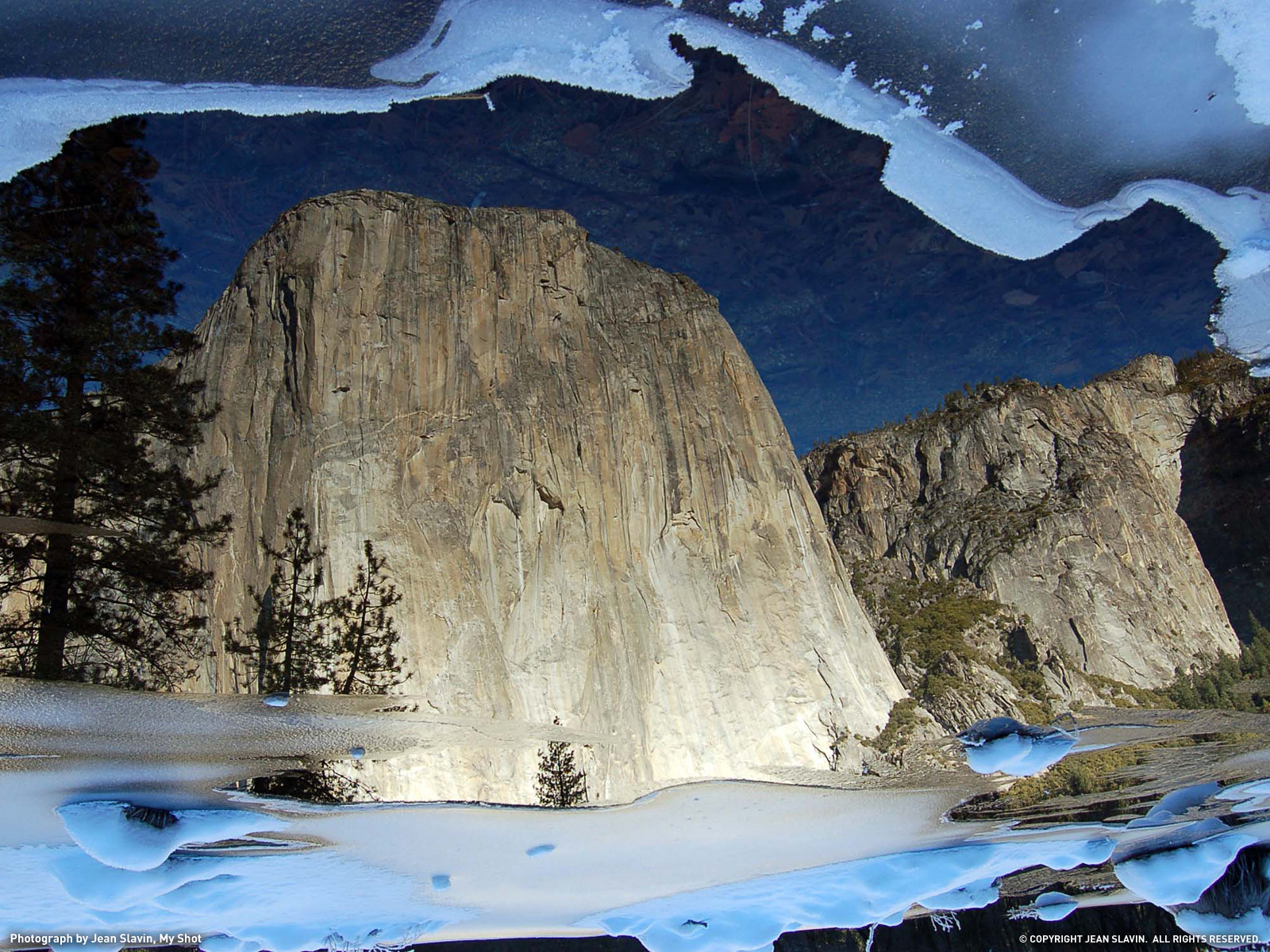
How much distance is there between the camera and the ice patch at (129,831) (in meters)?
9.62

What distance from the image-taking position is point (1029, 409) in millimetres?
44406

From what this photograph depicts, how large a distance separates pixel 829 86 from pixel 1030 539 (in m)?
38.7

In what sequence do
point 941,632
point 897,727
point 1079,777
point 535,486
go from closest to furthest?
point 1079,777, point 535,486, point 897,727, point 941,632

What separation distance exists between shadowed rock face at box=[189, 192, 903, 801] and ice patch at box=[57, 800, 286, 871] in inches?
83.7

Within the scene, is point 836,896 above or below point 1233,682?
below

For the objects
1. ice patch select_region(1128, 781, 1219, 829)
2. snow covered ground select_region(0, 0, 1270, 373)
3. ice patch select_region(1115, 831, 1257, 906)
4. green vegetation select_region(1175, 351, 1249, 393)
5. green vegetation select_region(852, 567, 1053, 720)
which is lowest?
ice patch select_region(1115, 831, 1257, 906)

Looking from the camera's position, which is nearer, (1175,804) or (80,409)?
(80,409)

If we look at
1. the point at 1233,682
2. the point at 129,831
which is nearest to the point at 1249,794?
→ the point at 1233,682

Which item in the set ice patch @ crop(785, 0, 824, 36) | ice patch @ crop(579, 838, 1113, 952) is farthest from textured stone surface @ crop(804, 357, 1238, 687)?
ice patch @ crop(785, 0, 824, 36)

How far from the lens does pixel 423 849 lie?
518 inches

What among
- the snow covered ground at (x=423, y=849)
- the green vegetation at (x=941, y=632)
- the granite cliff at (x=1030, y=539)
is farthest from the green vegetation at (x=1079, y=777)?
the green vegetation at (x=941, y=632)

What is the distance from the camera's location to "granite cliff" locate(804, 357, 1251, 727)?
33.4 meters

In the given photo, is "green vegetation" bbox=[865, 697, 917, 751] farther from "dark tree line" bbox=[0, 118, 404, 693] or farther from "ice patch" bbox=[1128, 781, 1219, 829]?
"dark tree line" bbox=[0, 118, 404, 693]

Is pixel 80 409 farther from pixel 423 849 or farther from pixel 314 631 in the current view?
pixel 423 849
